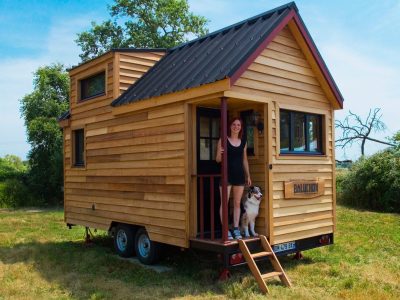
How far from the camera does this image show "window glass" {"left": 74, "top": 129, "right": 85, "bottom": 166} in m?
11.1

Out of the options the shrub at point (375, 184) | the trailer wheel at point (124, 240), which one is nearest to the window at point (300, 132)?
the trailer wheel at point (124, 240)

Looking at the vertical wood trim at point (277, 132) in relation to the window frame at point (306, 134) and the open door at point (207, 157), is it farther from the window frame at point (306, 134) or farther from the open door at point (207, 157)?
the open door at point (207, 157)

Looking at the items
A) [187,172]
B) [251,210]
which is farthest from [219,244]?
[187,172]

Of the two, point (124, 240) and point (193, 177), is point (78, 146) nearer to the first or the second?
point (124, 240)

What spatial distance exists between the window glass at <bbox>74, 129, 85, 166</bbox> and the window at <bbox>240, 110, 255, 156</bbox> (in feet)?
15.0

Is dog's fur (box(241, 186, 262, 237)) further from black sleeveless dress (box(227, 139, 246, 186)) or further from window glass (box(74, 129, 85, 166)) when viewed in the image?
window glass (box(74, 129, 85, 166))

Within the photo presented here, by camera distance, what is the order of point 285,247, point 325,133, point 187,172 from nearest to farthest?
point 187,172
point 285,247
point 325,133

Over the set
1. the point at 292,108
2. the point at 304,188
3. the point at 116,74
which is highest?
the point at 116,74

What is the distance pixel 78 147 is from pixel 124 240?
317cm

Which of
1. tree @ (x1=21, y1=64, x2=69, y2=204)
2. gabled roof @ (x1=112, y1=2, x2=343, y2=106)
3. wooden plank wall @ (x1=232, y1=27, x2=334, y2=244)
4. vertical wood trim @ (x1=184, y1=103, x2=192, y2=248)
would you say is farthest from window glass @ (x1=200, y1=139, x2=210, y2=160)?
tree @ (x1=21, y1=64, x2=69, y2=204)

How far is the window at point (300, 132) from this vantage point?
804 centimetres

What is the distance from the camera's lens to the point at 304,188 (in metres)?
8.12

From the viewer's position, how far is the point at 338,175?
20.5 meters

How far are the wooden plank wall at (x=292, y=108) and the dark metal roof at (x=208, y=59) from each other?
323 mm
